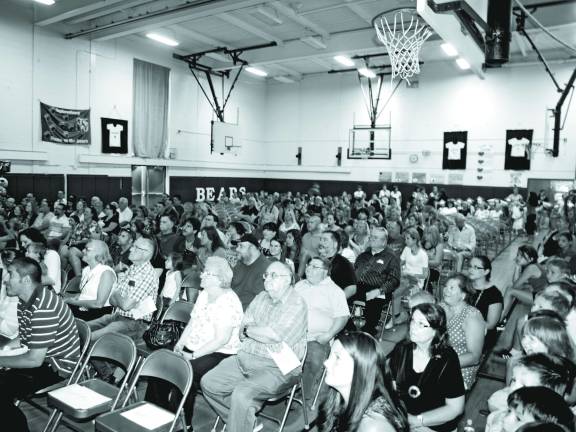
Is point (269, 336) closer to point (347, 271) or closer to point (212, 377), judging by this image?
point (212, 377)

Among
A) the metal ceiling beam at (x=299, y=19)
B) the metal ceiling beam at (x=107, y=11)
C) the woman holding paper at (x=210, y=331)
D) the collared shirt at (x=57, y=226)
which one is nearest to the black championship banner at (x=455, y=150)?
the metal ceiling beam at (x=299, y=19)

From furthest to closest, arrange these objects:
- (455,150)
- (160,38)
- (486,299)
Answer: (455,150) → (160,38) → (486,299)

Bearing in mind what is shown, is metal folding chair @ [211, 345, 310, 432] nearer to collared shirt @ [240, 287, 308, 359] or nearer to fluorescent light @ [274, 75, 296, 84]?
collared shirt @ [240, 287, 308, 359]

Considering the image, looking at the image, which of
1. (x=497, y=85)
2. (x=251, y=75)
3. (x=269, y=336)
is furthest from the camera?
(x=251, y=75)

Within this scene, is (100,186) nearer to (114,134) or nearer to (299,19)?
(114,134)

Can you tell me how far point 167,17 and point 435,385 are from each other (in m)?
11.8

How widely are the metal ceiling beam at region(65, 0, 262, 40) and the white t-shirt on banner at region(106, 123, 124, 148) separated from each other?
111 inches

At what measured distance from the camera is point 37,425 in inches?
135

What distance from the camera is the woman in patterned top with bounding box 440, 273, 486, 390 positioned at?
318cm

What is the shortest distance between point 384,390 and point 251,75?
21.0 meters

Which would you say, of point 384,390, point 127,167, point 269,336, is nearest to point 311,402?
point 269,336

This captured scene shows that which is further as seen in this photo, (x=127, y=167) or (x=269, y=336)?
(x=127, y=167)

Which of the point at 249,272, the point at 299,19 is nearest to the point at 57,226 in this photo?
the point at 249,272

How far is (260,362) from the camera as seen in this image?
3.16 m
